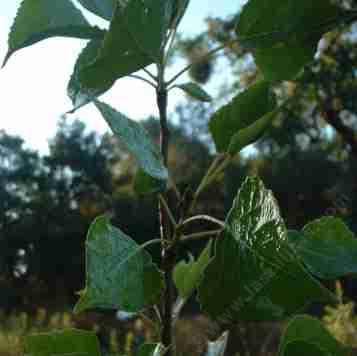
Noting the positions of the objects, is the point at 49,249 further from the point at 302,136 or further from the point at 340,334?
the point at 340,334

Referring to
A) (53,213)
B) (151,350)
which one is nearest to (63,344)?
(151,350)

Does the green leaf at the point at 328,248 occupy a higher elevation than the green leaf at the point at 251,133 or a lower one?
lower

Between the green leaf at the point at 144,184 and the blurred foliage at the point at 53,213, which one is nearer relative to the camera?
the green leaf at the point at 144,184

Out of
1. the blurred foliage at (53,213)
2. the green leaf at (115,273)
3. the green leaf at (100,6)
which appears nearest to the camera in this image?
the green leaf at (115,273)

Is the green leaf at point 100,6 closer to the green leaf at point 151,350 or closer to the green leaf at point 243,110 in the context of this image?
the green leaf at point 243,110

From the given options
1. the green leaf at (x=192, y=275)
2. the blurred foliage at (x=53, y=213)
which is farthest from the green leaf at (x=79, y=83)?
the blurred foliage at (x=53, y=213)

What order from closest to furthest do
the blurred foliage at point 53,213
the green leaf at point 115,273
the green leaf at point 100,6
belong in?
the green leaf at point 115,273
the green leaf at point 100,6
the blurred foliage at point 53,213

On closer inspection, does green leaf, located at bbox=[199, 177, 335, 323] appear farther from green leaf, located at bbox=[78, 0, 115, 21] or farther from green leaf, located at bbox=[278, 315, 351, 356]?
green leaf, located at bbox=[78, 0, 115, 21]

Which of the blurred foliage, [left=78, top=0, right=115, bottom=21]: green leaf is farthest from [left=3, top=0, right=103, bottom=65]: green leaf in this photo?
the blurred foliage
